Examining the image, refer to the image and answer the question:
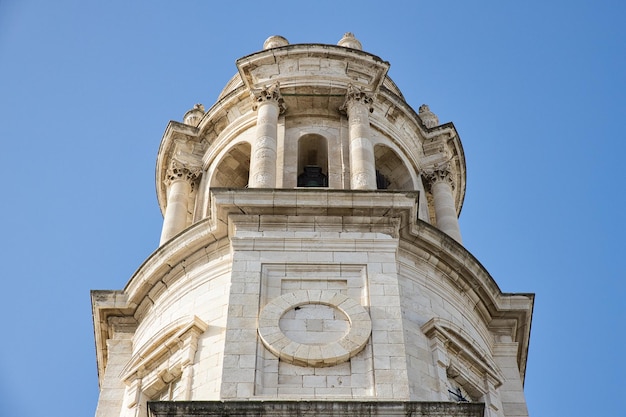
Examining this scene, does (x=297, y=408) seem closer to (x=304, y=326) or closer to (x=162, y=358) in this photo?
(x=304, y=326)

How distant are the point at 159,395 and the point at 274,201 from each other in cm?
545

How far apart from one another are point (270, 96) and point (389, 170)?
430cm

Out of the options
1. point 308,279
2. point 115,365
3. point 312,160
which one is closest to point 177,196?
point 312,160

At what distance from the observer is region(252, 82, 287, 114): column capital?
115 feet

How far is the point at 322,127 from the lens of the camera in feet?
115

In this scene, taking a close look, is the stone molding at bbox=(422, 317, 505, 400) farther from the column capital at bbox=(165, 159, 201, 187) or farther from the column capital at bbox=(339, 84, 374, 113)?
the column capital at bbox=(165, 159, 201, 187)

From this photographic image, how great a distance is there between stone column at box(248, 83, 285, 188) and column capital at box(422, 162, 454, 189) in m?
5.01

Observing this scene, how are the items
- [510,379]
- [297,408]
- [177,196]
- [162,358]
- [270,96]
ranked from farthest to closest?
[177,196]
[270,96]
[510,379]
[162,358]
[297,408]

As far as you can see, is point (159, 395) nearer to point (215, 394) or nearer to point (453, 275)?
point (215, 394)

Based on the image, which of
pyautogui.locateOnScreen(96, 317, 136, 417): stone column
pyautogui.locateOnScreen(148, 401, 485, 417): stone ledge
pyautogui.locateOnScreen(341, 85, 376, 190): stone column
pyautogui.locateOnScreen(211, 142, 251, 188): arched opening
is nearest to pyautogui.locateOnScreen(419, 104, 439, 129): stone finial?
pyautogui.locateOnScreen(341, 85, 376, 190): stone column

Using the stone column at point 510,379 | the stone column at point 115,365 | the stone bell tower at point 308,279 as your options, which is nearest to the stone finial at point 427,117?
the stone bell tower at point 308,279

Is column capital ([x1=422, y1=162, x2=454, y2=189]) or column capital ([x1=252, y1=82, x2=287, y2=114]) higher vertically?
column capital ([x1=252, y1=82, x2=287, y2=114])

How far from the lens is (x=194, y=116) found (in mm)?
39156

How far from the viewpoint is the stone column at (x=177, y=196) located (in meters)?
34.4
